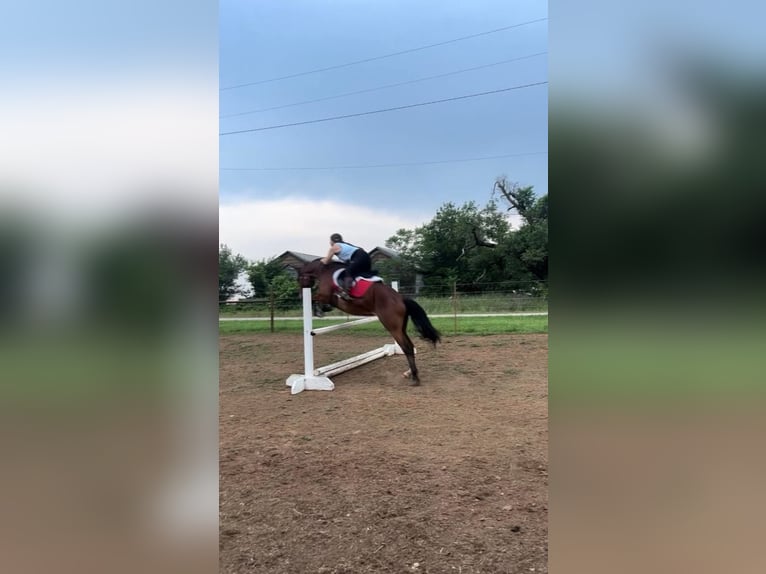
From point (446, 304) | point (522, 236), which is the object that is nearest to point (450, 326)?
point (446, 304)

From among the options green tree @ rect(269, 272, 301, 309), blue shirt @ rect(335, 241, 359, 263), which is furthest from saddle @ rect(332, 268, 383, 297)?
green tree @ rect(269, 272, 301, 309)

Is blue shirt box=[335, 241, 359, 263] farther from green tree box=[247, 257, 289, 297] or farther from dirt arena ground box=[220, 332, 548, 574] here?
green tree box=[247, 257, 289, 297]

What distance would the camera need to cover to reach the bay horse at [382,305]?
4.27 meters

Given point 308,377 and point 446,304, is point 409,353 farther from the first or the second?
point 446,304

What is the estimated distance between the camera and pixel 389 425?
2867mm

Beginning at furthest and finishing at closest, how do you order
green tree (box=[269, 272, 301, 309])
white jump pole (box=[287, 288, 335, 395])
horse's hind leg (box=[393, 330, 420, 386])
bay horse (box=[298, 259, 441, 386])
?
1. green tree (box=[269, 272, 301, 309])
2. bay horse (box=[298, 259, 441, 386])
3. horse's hind leg (box=[393, 330, 420, 386])
4. white jump pole (box=[287, 288, 335, 395])

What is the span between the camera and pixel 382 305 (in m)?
4.32

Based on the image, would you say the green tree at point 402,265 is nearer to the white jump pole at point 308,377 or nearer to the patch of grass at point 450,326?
the patch of grass at point 450,326

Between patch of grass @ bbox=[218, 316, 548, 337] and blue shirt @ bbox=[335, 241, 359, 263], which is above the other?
blue shirt @ bbox=[335, 241, 359, 263]

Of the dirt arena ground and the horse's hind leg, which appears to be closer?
the dirt arena ground

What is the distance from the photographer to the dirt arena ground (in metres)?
1.40

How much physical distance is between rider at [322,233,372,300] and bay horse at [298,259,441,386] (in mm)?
81

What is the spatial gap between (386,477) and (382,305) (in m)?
2.43
